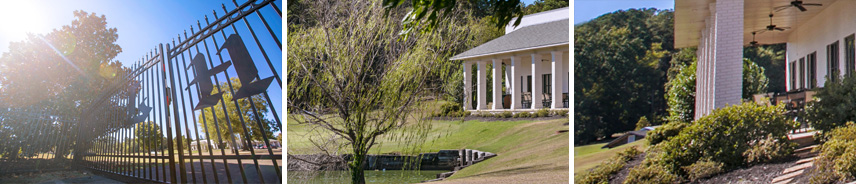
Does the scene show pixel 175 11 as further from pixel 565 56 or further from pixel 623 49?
pixel 623 49

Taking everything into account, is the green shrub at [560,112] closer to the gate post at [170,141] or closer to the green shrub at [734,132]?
the green shrub at [734,132]

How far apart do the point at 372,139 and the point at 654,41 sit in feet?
11.8

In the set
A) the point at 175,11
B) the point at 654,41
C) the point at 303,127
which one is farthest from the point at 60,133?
the point at 654,41

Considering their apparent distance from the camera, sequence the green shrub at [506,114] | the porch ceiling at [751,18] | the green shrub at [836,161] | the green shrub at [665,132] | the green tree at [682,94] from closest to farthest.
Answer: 1. the green shrub at [836,161]
2. the green shrub at [665,132]
3. the green shrub at [506,114]
4. the green tree at [682,94]
5. the porch ceiling at [751,18]

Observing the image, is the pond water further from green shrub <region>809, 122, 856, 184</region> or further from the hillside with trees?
green shrub <region>809, 122, 856, 184</region>

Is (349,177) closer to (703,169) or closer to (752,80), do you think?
(703,169)

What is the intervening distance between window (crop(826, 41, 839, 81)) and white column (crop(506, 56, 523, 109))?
3315mm

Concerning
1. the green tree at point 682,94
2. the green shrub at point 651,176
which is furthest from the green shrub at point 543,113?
the green tree at point 682,94

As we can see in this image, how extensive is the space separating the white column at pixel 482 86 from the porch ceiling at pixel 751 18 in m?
2.41

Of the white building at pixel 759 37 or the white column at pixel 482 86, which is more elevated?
the white building at pixel 759 37

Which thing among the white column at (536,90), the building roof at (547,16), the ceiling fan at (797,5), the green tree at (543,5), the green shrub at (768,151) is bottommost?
the green shrub at (768,151)

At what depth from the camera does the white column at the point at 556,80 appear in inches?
269

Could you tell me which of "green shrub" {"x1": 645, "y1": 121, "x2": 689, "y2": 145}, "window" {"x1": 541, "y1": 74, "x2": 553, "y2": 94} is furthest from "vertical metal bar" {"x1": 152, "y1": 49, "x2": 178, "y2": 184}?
"green shrub" {"x1": 645, "y1": 121, "x2": 689, "y2": 145}

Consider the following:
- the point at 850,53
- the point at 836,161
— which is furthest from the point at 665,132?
the point at 850,53
